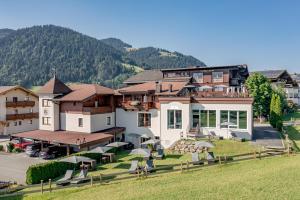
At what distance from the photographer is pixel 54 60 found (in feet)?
552

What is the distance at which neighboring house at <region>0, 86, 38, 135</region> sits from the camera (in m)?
46.8

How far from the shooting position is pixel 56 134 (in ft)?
113

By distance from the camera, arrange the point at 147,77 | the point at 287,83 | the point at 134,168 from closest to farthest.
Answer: the point at 134,168 < the point at 147,77 < the point at 287,83

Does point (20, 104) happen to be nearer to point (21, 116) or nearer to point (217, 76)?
point (21, 116)

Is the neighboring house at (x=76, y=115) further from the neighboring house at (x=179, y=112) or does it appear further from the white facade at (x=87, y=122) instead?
the neighboring house at (x=179, y=112)

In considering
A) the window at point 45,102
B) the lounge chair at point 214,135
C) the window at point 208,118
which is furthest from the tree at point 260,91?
the window at point 45,102

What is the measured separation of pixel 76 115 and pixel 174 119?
13049 millimetres

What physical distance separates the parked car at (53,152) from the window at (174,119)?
Result: 1350cm

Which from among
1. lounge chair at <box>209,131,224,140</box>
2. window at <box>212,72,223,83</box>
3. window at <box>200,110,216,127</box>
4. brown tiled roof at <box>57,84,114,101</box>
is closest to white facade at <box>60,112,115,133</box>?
brown tiled roof at <box>57,84,114,101</box>

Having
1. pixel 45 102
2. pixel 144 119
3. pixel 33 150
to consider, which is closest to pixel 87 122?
pixel 33 150

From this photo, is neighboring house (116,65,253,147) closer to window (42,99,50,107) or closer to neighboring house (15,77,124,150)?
neighboring house (15,77,124,150)

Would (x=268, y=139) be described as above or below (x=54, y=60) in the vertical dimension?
below

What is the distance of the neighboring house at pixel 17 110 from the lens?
46.8 meters

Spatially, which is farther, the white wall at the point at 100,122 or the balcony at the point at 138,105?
the balcony at the point at 138,105
